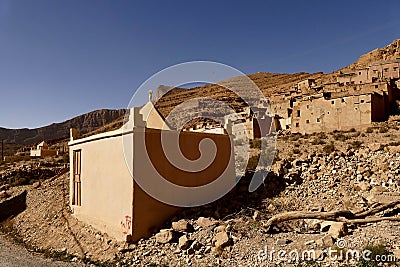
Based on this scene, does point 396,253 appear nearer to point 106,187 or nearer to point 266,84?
point 106,187

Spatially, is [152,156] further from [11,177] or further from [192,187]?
[11,177]

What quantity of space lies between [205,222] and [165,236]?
3.59ft

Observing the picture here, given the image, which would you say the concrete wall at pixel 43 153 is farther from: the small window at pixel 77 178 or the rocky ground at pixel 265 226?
the small window at pixel 77 178

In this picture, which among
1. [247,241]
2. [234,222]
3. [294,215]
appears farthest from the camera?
[234,222]

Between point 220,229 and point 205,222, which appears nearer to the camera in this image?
point 220,229

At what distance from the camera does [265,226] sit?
7512mm

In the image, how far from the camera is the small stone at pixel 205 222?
8.01m

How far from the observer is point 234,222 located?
314 inches

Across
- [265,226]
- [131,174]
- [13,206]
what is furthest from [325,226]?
[13,206]

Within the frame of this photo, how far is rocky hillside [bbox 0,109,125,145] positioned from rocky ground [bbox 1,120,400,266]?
6965 cm

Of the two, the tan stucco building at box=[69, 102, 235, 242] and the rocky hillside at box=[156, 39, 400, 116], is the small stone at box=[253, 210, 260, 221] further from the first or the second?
the rocky hillside at box=[156, 39, 400, 116]

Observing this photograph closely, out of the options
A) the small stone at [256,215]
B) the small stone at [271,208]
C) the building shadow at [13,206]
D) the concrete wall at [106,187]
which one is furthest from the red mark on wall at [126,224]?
the building shadow at [13,206]

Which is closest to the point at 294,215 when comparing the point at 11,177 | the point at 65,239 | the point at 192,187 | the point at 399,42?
the point at 192,187

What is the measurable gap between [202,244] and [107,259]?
8.00ft
